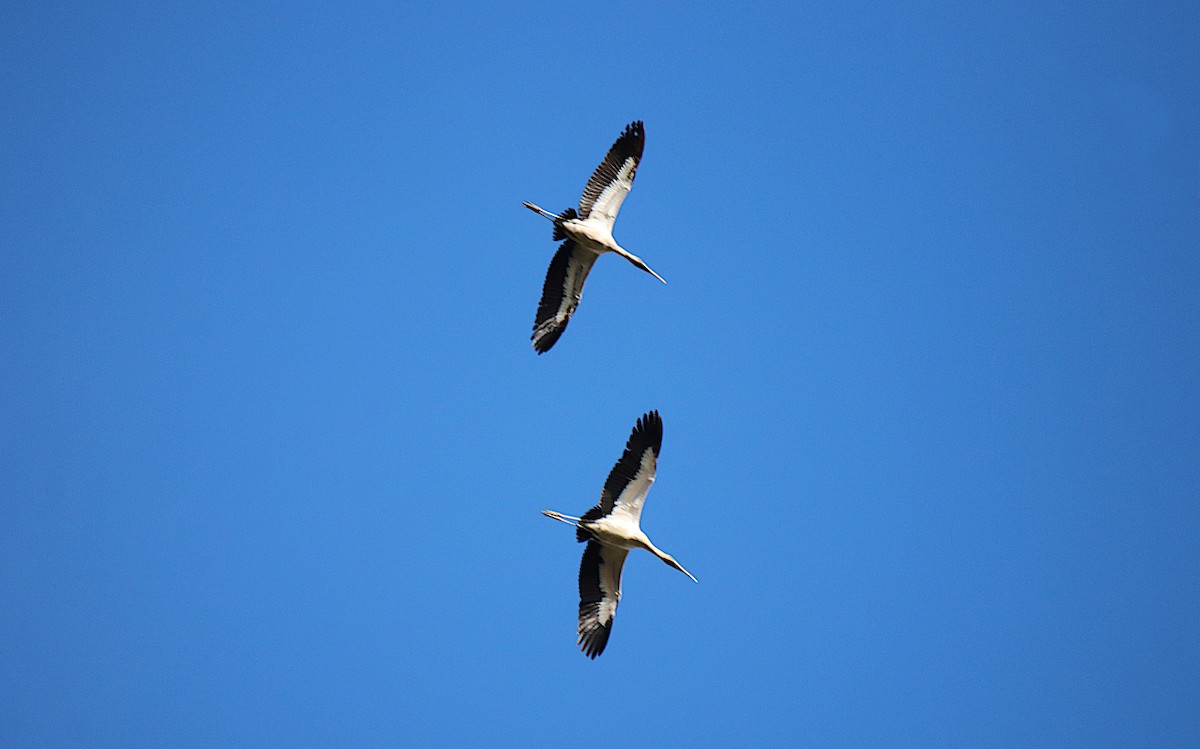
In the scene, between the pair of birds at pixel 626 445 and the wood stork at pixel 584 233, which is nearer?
the pair of birds at pixel 626 445

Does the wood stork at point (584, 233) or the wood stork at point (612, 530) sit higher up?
the wood stork at point (584, 233)

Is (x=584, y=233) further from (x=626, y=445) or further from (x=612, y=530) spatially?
(x=612, y=530)

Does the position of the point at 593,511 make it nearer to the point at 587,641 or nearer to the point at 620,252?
the point at 587,641

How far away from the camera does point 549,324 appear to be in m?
26.1

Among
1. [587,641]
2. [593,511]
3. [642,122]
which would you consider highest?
[642,122]

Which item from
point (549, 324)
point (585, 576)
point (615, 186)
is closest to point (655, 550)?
point (585, 576)

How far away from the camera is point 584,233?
25.2 meters

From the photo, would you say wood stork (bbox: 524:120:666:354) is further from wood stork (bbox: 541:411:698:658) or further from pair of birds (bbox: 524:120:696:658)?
wood stork (bbox: 541:411:698:658)

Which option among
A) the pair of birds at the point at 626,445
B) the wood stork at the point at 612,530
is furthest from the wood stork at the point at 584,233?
the wood stork at the point at 612,530

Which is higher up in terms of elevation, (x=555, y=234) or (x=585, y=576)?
(x=555, y=234)

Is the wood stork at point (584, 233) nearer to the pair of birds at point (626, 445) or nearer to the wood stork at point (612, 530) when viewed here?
the pair of birds at point (626, 445)

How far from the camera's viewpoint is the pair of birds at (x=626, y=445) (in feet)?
77.0

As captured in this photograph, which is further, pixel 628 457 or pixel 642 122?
pixel 642 122

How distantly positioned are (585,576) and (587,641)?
1250 millimetres
